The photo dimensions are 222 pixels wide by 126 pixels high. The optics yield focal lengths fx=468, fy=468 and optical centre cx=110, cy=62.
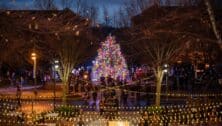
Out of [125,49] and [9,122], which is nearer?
[9,122]

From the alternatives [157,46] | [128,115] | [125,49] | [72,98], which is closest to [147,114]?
[128,115]

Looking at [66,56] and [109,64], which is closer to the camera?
[66,56]

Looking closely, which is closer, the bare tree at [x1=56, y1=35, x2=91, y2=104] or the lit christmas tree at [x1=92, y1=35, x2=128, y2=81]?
the bare tree at [x1=56, y1=35, x2=91, y2=104]

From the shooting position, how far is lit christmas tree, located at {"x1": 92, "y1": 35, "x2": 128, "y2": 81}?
34.7 meters

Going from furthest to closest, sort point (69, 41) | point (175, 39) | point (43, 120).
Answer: point (69, 41)
point (175, 39)
point (43, 120)

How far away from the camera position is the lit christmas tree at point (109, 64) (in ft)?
114

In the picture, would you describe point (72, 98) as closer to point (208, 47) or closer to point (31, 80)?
point (208, 47)

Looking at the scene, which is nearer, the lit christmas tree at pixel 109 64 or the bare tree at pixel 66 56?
the bare tree at pixel 66 56

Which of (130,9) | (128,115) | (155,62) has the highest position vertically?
(130,9)

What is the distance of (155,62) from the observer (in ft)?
73.0

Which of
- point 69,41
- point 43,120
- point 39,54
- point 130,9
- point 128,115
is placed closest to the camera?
point 43,120

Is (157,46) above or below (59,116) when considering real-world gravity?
above

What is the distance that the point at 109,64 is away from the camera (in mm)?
35531

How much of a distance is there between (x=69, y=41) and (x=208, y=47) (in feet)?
25.2
